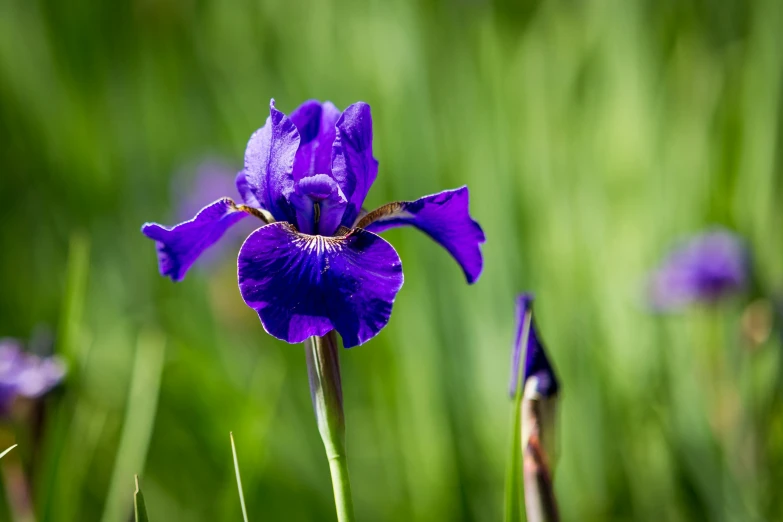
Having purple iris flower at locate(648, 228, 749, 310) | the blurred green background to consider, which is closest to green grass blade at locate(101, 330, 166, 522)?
the blurred green background

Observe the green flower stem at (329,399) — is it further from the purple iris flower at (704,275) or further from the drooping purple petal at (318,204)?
the purple iris flower at (704,275)

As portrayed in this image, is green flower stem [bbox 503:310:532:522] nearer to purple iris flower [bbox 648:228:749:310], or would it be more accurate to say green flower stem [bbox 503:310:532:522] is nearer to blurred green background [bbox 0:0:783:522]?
blurred green background [bbox 0:0:783:522]

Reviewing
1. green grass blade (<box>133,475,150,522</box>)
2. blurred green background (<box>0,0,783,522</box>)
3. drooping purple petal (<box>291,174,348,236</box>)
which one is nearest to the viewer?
green grass blade (<box>133,475,150,522</box>)

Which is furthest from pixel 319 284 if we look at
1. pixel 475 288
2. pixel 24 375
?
pixel 475 288

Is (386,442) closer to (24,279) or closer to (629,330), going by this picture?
(629,330)

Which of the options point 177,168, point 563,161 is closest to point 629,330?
point 563,161

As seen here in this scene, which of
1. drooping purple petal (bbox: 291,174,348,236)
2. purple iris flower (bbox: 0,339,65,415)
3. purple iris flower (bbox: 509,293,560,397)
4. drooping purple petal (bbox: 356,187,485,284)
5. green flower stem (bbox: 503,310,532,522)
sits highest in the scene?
drooping purple petal (bbox: 291,174,348,236)

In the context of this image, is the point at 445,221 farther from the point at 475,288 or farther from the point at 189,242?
the point at 475,288
